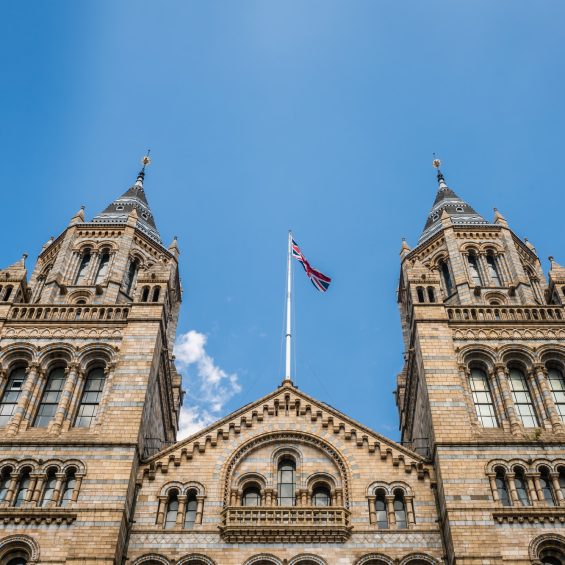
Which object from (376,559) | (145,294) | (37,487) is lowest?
(376,559)

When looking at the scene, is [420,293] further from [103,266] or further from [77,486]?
[77,486]

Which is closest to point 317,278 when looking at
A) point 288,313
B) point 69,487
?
point 288,313

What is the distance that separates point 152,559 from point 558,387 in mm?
17094

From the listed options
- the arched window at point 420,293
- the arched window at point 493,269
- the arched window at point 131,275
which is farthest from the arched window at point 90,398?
the arched window at point 493,269

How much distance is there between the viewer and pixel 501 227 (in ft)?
135

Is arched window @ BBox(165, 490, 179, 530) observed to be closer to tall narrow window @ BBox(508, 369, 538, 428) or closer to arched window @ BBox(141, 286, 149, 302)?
arched window @ BBox(141, 286, 149, 302)

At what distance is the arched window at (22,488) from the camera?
2716 cm

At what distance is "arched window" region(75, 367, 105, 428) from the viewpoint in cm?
3067

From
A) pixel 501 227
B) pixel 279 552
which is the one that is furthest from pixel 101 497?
pixel 501 227

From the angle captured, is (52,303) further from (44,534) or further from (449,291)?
(449,291)

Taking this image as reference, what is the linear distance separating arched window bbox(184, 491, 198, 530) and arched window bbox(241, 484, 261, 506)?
176 centimetres

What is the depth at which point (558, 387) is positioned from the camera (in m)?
31.7

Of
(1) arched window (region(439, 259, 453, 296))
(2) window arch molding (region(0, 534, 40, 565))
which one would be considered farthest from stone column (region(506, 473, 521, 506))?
(2) window arch molding (region(0, 534, 40, 565))

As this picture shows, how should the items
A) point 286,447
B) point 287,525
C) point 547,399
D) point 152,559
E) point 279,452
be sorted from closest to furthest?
point 152,559
point 287,525
point 279,452
point 286,447
point 547,399
